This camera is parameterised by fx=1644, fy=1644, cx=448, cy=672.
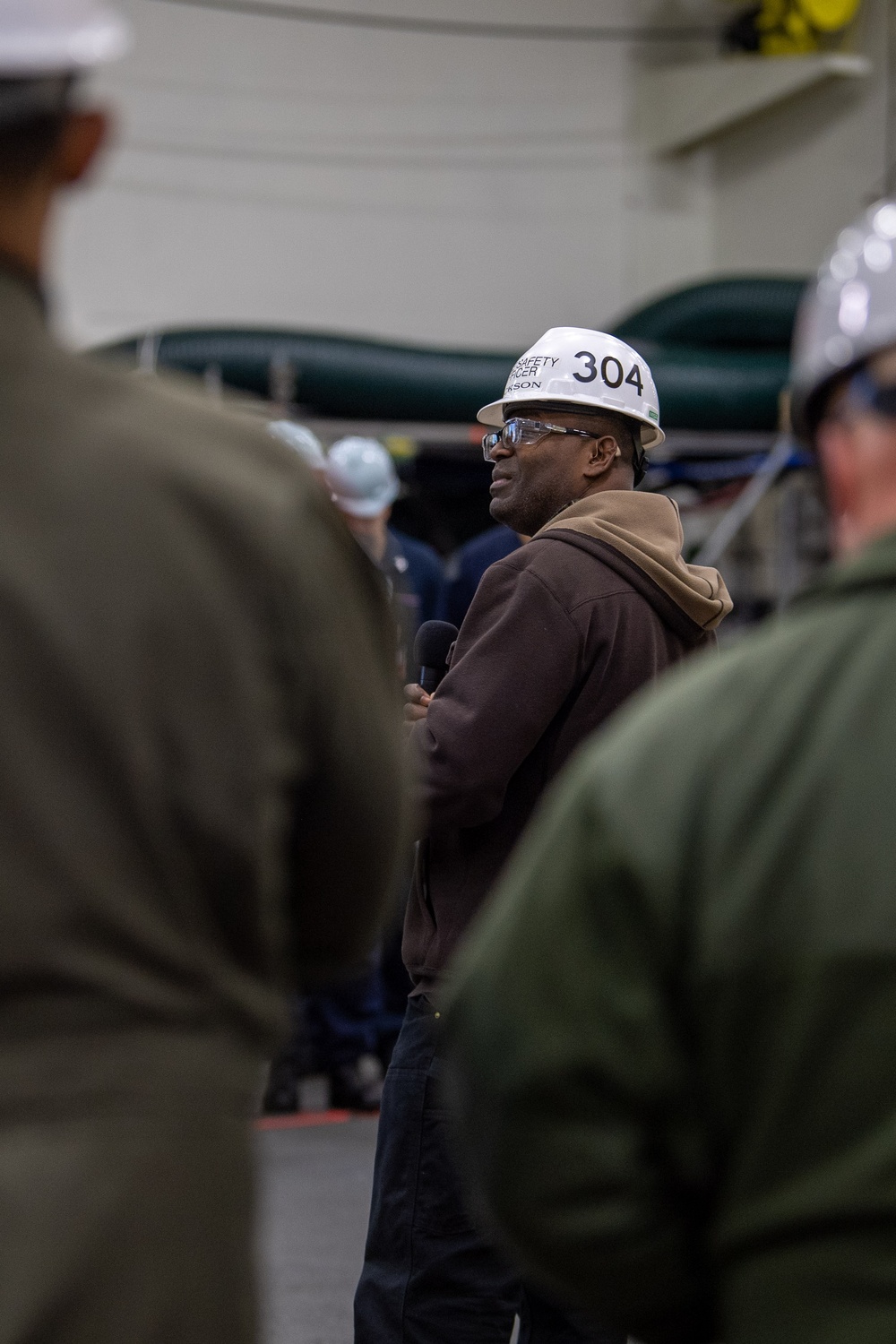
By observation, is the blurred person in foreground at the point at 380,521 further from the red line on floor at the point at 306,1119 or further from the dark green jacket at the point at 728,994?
the dark green jacket at the point at 728,994

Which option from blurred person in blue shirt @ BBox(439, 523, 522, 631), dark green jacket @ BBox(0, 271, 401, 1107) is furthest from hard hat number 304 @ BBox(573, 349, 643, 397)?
blurred person in blue shirt @ BBox(439, 523, 522, 631)

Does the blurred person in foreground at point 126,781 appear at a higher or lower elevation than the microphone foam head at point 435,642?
higher

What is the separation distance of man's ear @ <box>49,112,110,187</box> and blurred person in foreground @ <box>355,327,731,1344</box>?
1.46 metres

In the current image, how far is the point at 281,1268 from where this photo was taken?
396 centimetres

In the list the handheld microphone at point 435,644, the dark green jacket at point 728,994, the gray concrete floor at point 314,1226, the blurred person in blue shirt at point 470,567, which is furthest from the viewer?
the blurred person in blue shirt at point 470,567

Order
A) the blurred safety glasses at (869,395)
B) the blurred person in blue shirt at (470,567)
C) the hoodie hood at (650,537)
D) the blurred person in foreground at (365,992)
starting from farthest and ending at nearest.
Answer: the blurred person in blue shirt at (470,567) < the blurred person in foreground at (365,992) < the hoodie hood at (650,537) < the blurred safety glasses at (869,395)

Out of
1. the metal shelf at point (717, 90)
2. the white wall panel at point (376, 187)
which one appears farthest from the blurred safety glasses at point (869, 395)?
the metal shelf at point (717, 90)

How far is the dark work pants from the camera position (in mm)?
2607

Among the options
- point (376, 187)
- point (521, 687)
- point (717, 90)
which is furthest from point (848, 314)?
point (717, 90)

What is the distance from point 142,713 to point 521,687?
1511 millimetres

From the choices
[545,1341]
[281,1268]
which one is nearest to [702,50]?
[281,1268]

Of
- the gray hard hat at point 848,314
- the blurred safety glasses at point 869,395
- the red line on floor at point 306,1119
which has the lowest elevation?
the red line on floor at point 306,1119

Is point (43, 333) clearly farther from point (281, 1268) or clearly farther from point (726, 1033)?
point (281, 1268)

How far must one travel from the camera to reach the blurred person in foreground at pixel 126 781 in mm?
1140
